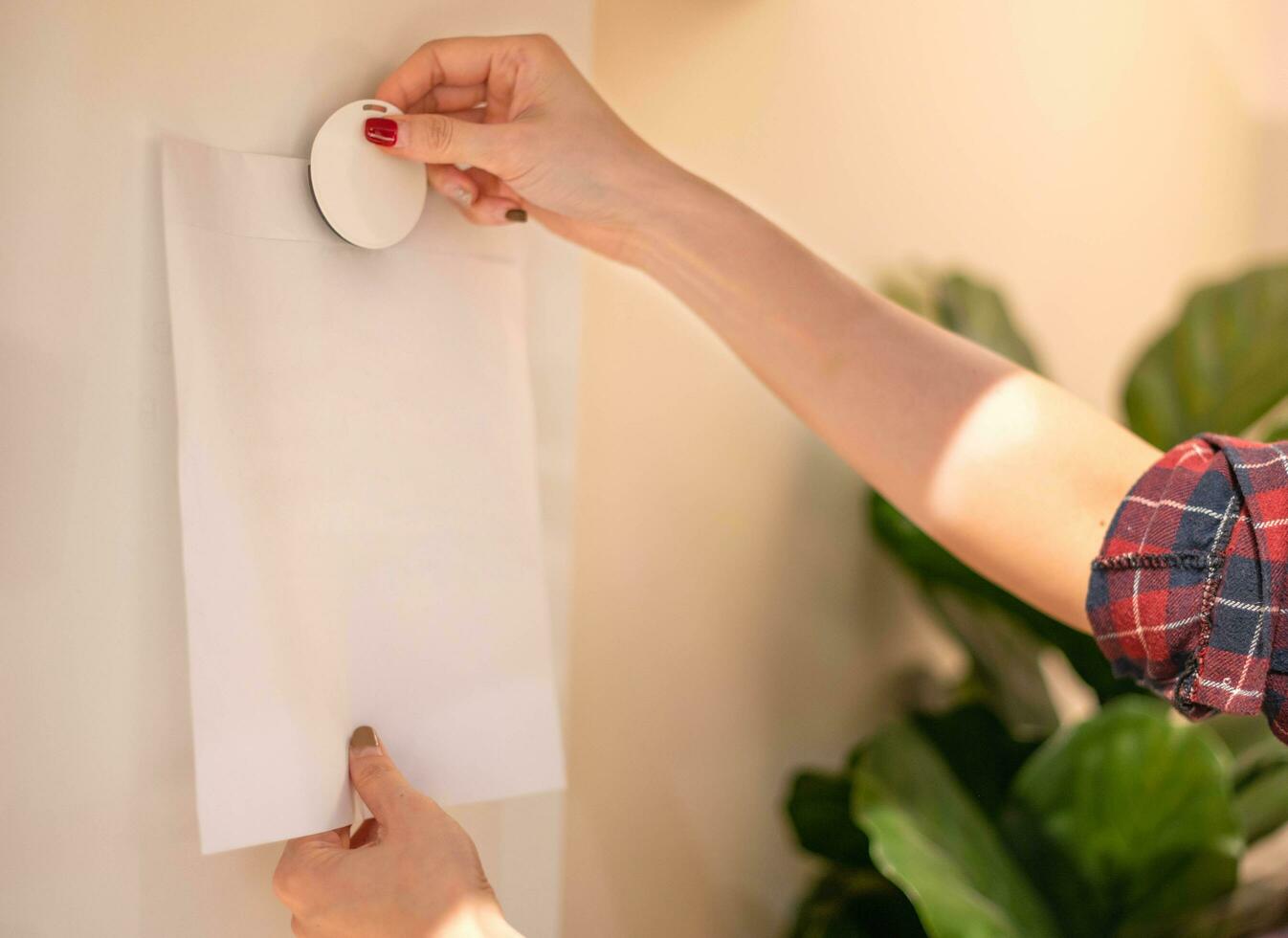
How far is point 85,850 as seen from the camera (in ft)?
1.73

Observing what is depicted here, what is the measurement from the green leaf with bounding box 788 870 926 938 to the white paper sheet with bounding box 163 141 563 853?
0.42 m

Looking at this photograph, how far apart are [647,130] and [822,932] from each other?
2.26 ft

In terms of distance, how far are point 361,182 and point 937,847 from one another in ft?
1.95

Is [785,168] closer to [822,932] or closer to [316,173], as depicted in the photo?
[316,173]

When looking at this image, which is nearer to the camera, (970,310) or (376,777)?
(376,777)

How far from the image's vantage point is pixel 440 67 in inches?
23.5

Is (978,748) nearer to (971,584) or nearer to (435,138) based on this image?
(971,584)

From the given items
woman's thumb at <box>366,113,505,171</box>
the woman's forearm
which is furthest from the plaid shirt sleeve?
woman's thumb at <box>366,113,505,171</box>

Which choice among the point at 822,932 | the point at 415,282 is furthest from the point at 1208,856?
the point at 415,282

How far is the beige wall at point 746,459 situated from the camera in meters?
0.80

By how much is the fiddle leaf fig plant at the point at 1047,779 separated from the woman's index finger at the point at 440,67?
50cm

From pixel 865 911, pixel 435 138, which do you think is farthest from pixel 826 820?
pixel 435 138

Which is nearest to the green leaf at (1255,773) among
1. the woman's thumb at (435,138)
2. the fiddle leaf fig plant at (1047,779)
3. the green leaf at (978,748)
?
the fiddle leaf fig plant at (1047,779)

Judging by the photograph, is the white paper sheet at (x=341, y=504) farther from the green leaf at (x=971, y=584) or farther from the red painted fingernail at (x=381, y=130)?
the green leaf at (x=971, y=584)
